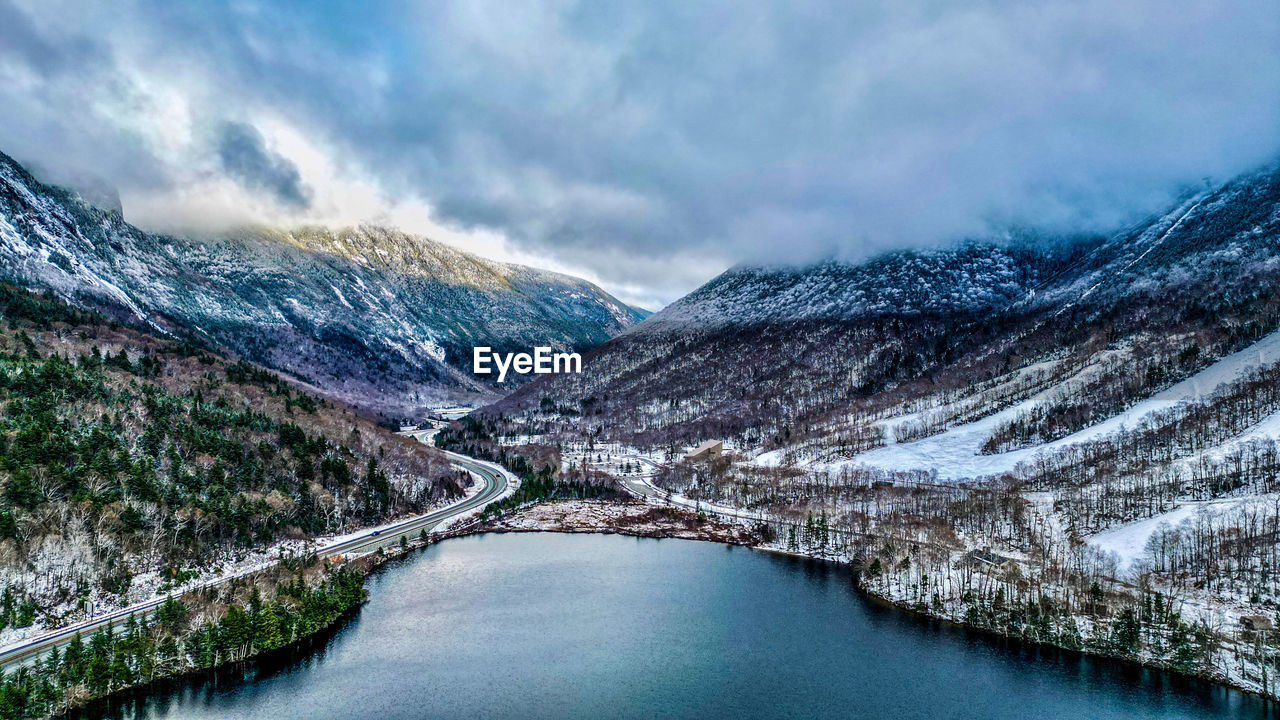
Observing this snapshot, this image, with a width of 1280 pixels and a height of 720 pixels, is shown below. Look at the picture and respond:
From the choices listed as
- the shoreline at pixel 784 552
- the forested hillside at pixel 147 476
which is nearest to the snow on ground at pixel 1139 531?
the shoreline at pixel 784 552

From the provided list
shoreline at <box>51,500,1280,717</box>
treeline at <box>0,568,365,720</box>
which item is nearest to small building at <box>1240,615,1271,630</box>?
→ shoreline at <box>51,500,1280,717</box>

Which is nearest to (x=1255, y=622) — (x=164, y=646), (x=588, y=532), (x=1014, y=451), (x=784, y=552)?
(x=784, y=552)

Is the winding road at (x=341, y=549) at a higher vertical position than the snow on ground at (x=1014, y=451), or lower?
lower

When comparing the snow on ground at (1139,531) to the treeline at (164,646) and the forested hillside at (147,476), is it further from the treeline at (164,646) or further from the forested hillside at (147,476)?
the forested hillside at (147,476)

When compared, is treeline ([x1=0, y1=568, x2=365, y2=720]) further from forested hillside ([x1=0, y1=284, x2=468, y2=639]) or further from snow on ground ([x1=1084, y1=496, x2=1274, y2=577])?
snow on ground ([x1=1084, y1=496, x2=1274, y2=577])

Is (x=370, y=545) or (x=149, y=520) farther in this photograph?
(x=370, y=545)

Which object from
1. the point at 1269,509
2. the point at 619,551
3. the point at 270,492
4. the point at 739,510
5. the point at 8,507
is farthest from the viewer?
the point at 739,510

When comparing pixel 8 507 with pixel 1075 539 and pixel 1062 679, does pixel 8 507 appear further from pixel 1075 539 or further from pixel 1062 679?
pixel 1075 539

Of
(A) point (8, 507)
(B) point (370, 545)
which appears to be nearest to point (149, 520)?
(A) point (8, 507)
